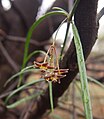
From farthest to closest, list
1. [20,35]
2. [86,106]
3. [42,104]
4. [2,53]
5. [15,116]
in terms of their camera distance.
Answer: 1. [20,35]
2. [2,53]
3. [15,116]
4. [42,104]
5. [86,106]

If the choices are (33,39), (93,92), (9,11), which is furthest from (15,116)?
(93,92)

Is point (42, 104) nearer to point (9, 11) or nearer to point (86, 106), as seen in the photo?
point (86, 106)

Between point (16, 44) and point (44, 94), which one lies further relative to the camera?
point (16, 44)

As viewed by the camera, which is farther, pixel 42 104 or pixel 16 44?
pixel 16 44

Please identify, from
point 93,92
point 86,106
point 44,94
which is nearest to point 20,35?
point 93,92

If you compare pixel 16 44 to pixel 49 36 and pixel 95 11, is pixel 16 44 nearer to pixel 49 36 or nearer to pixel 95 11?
pixel 49 36

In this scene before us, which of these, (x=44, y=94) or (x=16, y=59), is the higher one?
(x=16, y=59)

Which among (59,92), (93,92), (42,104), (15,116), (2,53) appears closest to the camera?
(59,92)

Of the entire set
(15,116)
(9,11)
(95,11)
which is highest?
(9,11)

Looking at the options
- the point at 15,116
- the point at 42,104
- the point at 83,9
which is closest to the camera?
the point at 83,9
